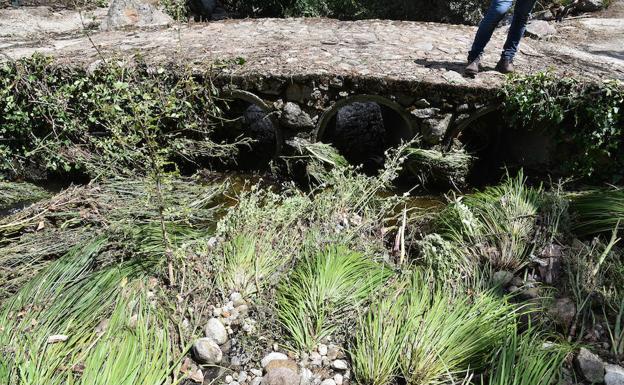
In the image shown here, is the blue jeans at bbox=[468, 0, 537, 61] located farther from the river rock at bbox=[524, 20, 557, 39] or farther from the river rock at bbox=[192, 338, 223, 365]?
the river rock at bbox=[192, 338, 223, 365]

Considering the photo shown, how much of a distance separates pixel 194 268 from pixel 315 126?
2456 millimetres

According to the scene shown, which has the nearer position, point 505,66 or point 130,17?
point 505,66

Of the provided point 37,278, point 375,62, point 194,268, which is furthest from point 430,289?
point 375,62

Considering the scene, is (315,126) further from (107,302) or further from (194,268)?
(107,302)

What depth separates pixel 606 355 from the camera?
9.35 ft

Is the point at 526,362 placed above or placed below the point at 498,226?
below

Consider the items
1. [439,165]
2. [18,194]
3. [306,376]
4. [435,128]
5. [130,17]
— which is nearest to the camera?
[306,376]

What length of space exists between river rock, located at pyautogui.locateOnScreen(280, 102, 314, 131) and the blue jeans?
1831mm

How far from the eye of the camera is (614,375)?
105 inches

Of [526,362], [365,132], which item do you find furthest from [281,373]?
[365,132]

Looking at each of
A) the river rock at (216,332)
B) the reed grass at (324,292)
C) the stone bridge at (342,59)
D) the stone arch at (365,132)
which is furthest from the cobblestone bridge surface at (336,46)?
the river rock at (216,332)

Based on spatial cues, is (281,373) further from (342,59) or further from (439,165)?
(342,59)

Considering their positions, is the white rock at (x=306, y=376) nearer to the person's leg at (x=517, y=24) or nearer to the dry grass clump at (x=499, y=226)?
the dry grass clump at (x=499, y=226)

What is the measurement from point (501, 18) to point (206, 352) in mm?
3922
